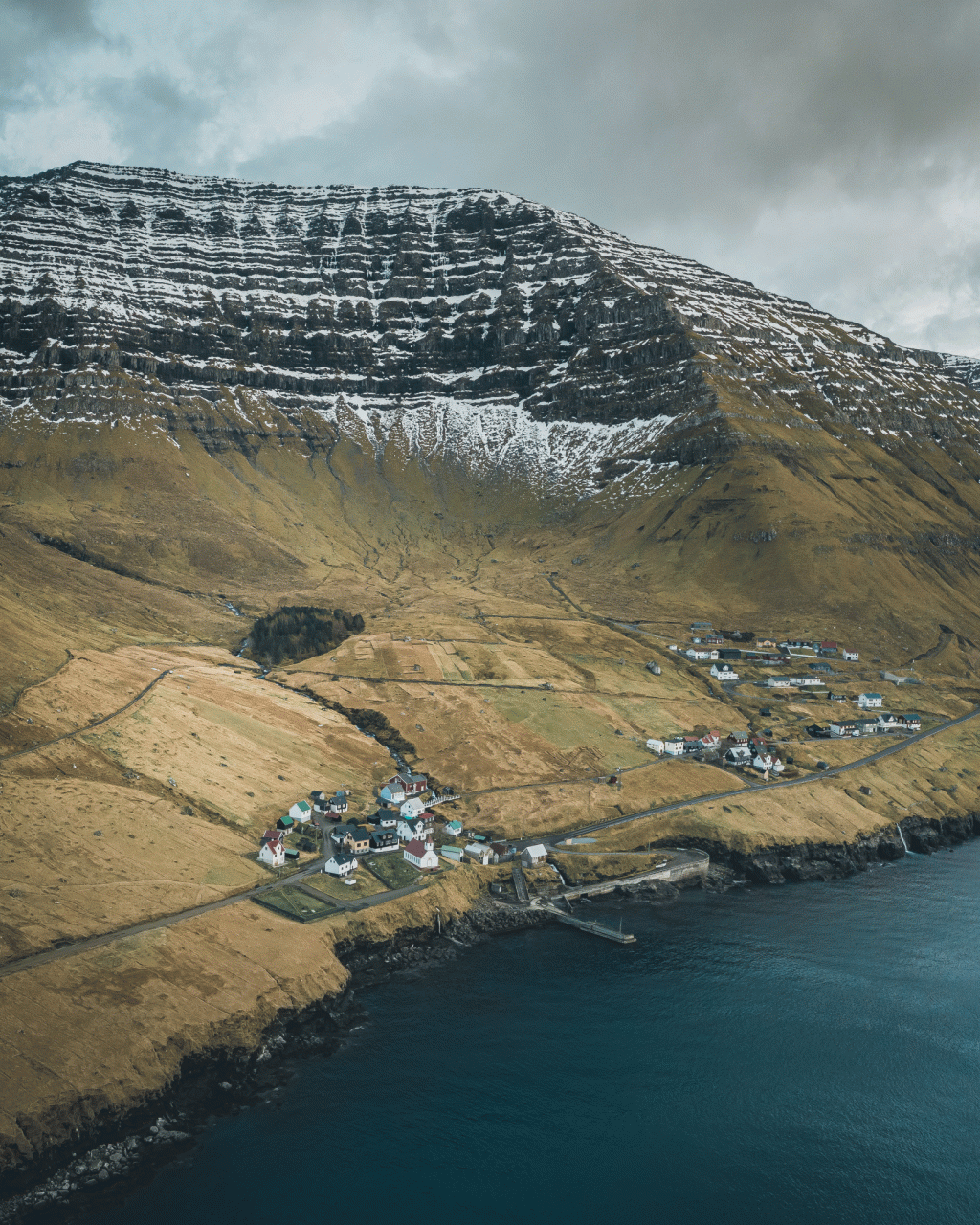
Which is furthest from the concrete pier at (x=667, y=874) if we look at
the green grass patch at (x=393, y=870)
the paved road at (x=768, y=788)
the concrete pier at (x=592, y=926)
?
the green grass patch at (x=393, y=870)

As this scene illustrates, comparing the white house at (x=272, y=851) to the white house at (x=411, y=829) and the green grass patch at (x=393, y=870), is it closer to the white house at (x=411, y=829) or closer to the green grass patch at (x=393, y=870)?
the green grass patch at (x=393, y=870)

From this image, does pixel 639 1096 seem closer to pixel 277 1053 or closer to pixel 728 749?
pixel 277 1053

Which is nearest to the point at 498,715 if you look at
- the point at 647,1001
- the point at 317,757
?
the point at 317,757

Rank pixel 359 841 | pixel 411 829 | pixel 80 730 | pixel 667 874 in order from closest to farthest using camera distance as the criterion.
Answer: pixel 359 841 → pixel 667 874 → pixel 411 829 → pixel 80 730

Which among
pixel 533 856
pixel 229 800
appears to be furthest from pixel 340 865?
pixel 533 856

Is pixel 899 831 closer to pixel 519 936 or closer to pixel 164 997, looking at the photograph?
pixel 519 936

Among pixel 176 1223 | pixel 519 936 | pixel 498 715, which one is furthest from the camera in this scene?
pixel 498 715
